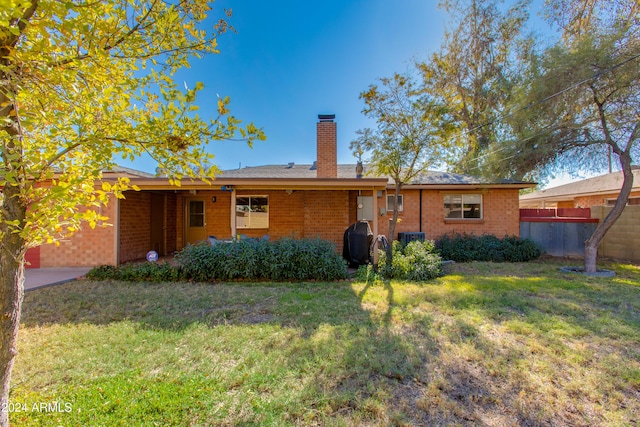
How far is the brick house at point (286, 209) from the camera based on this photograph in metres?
8.36

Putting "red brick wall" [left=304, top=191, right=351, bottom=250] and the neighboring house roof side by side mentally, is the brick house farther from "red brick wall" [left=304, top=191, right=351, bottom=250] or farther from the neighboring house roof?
the neighboring house roof

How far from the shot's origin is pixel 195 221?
11.3 m

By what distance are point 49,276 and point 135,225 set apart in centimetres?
255

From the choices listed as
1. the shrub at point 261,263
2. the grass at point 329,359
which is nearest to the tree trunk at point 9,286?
the grass at point 329,359

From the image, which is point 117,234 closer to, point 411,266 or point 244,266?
point 244,266

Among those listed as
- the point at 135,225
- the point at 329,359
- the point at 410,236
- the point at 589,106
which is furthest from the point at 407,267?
the point at 135,225

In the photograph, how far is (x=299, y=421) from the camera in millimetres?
2281

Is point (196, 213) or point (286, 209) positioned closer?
point (286, 209)

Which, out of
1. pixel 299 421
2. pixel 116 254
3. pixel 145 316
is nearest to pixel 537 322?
pixel 299 421

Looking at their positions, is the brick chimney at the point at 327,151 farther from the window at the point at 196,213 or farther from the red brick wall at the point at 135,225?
the red brick wall at the point at 135,225

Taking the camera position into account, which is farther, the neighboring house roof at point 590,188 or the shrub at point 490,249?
the neighboring house roof at point 590,188

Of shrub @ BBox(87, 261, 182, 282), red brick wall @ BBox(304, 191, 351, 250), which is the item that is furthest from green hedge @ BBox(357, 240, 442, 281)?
shrub @ BBox(87, 261, 182, 282)

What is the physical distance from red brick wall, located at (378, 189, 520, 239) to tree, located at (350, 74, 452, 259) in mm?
2673

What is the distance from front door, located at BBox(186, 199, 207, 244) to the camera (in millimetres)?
11211
